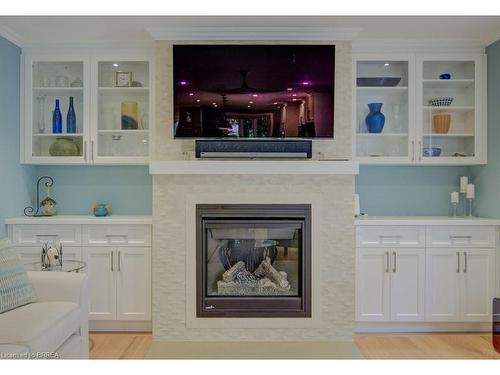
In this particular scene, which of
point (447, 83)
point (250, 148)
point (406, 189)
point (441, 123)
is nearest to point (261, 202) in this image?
point (250, 148)

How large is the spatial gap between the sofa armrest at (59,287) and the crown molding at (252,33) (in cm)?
193

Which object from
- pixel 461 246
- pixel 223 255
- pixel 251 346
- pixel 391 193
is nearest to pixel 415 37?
pixel 391 193

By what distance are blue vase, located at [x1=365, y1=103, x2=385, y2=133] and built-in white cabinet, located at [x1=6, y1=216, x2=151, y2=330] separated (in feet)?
6.85

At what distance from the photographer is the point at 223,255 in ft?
10.9

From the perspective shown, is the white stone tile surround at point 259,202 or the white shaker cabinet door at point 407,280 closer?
the white stone tile surround at point 259,202

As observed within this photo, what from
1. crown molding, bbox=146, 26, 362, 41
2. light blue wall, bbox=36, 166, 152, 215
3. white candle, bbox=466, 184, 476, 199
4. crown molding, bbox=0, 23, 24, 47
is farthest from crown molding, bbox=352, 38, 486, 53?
crown molding, bbox=0, 23, 24, 47

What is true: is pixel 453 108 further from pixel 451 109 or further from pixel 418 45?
pixel 418 45

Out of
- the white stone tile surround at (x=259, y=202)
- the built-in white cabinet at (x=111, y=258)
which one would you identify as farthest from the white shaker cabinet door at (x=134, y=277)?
the white stone tile surround at (x=259, y=202)

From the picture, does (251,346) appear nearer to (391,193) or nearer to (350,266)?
(350,266)

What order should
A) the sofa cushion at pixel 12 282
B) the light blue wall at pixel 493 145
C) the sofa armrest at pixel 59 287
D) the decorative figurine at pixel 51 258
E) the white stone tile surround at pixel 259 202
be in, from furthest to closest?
the light blue wall at pixel 493 145
the white stone tile surround at pixel 259 202
the decorative figurine at pixel 51 258
the sofa armrest at pixel 59 287
the sofa cushion at pixel 12 282

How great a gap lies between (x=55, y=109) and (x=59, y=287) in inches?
70.5

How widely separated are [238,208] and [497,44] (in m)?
2.52

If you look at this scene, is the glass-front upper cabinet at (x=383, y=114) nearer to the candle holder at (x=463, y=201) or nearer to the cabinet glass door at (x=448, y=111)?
the cabinet glass door at (x=448, y=111)

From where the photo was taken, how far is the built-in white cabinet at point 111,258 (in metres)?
3.34
